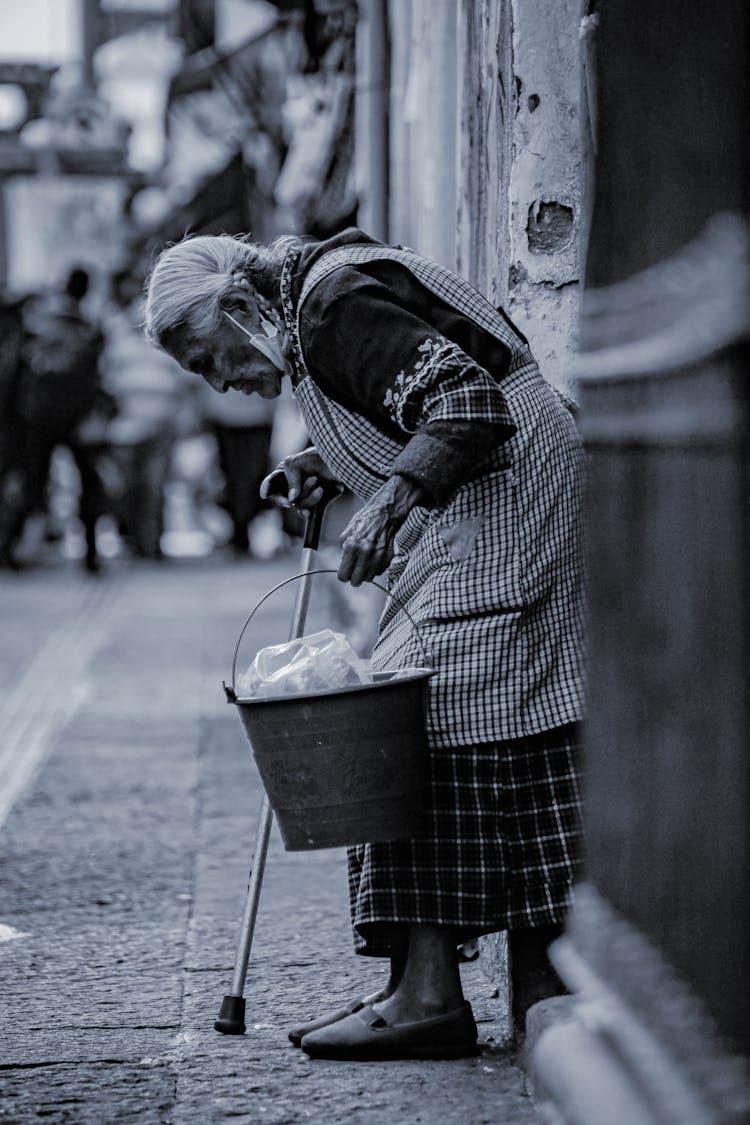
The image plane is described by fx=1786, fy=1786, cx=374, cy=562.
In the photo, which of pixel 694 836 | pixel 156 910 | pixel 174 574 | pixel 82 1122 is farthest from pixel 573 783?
pixel 174 574

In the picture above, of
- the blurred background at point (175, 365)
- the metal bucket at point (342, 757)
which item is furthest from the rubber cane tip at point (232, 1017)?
the blurred background at point (175, 365)

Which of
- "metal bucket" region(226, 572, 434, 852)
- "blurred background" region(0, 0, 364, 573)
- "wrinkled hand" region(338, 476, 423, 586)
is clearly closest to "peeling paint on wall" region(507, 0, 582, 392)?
"wrinkled hand" region(338, 476, 423, 586)

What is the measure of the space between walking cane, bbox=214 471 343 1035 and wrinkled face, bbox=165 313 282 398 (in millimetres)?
334

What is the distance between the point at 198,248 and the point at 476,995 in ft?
5.48

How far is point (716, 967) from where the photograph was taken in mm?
1739

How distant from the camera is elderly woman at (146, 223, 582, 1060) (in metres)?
3.13

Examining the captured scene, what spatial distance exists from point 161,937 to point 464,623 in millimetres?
1553

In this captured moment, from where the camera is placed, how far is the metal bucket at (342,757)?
298 centimetres

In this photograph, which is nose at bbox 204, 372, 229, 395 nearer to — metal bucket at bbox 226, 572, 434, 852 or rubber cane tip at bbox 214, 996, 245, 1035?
metal bucket at bbox 226, 572, 434, 852

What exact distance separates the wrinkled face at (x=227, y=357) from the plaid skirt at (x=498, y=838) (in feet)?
2.68

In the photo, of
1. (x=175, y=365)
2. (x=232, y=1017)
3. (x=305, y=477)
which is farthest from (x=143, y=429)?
(x=232, y=1017)

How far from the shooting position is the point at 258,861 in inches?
145

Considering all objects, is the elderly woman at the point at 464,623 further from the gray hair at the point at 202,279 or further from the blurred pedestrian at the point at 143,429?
the blurred pedestrian at the point at 143,429

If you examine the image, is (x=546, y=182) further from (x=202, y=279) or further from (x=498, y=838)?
(x=498, y=838)
